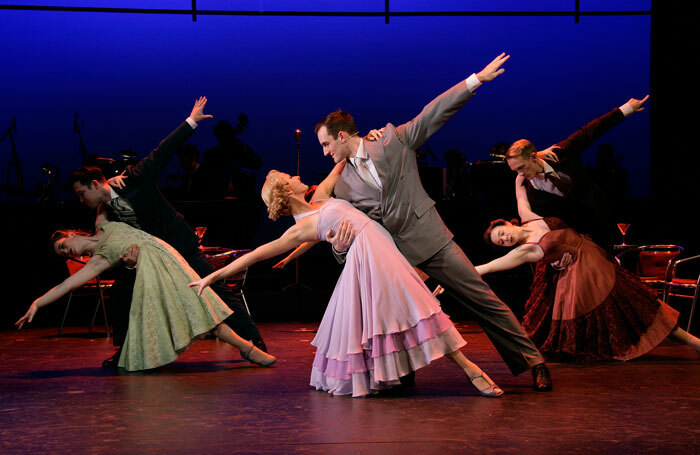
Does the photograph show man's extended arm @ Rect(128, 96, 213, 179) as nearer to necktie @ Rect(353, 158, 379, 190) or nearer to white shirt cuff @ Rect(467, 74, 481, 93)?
necktie @ Rect(353, 158, 379, 190)

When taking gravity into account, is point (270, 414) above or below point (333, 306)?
below

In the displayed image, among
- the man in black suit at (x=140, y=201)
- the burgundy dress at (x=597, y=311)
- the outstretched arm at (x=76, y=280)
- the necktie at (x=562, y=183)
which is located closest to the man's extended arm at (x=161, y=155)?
the man in black suit at (x=140, y=201)

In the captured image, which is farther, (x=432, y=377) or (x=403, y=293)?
(x=432, y=377)

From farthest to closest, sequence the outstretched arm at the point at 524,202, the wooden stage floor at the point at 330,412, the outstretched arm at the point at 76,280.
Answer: the outstretched arm at the point at 524,202
the outstretched arm at the point at 76,280
the wooden stage floor at the point at 330,412

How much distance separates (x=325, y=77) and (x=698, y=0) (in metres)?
4.43

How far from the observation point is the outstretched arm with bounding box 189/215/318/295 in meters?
3.32

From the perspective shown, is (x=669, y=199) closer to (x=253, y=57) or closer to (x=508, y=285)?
(x=508, y=285)

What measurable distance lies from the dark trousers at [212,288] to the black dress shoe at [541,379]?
6.08 feet

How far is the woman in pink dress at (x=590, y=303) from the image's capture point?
14.2ft

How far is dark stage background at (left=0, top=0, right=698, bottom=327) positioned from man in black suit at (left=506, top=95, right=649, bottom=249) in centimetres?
447

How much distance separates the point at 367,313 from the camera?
3264 mm

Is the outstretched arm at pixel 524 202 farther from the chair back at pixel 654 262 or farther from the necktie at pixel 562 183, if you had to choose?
the chair back at pixel 654 262

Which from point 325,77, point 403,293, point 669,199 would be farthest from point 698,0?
point 403,293

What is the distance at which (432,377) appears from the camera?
3.87 meters
